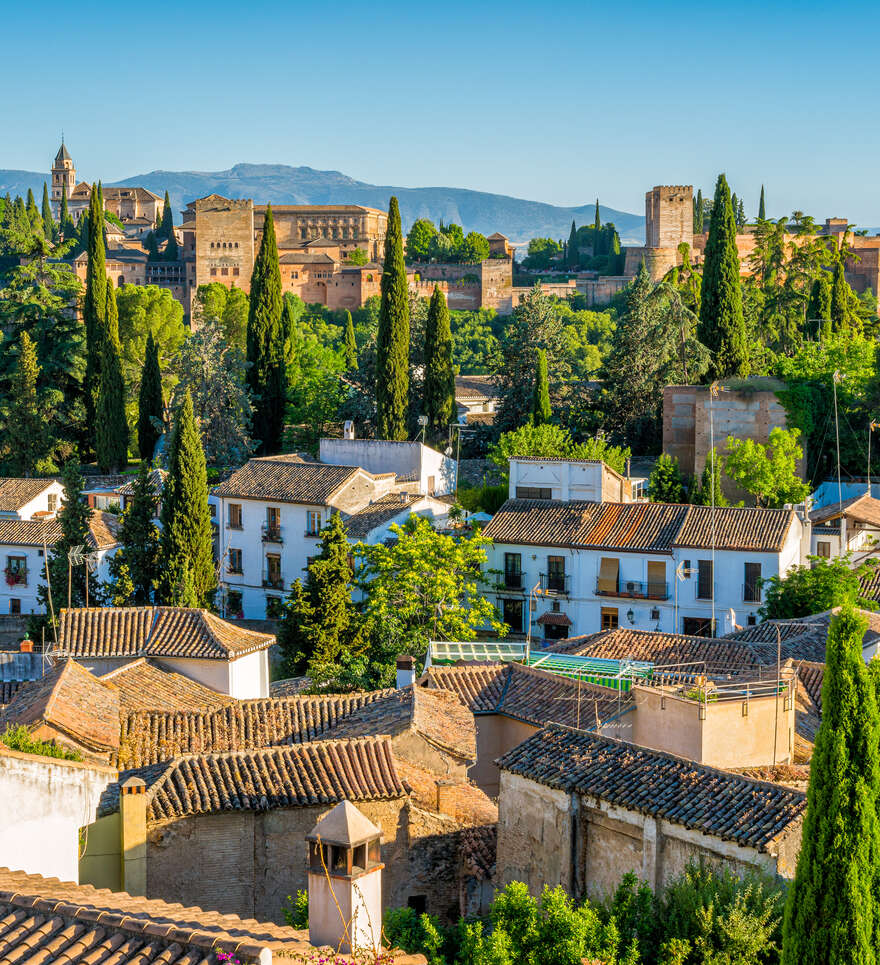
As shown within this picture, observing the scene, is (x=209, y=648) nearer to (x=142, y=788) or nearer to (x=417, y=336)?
(x=142, y=788)

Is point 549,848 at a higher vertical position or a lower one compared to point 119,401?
lower

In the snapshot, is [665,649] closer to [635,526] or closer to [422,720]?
[422,720]

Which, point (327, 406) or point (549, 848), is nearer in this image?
point (549, 848)

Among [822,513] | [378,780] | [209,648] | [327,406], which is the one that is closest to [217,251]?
[327,406]

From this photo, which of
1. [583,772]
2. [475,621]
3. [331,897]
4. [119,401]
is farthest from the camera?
[119,401]

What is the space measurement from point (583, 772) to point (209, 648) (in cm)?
1038

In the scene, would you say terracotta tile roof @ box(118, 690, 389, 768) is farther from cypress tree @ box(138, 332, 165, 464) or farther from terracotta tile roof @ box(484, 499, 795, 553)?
cypress tree @ box(138, 332, 165, 464)

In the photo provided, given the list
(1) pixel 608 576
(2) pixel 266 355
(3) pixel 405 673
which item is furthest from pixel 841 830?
(2) pixel 266 355

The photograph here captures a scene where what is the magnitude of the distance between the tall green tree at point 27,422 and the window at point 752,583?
86.1 ft

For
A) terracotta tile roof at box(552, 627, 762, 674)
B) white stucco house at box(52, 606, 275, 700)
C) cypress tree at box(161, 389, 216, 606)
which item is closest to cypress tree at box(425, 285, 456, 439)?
cypress tree at box(161, 389, 216, 606)

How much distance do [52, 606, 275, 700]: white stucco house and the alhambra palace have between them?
5745 centimetres

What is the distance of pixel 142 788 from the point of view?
1167 centimetres

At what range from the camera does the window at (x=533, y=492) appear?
32656 millimetres

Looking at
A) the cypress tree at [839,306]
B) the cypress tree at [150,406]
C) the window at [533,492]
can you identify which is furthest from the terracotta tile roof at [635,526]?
the cypress tree at [839,306]
